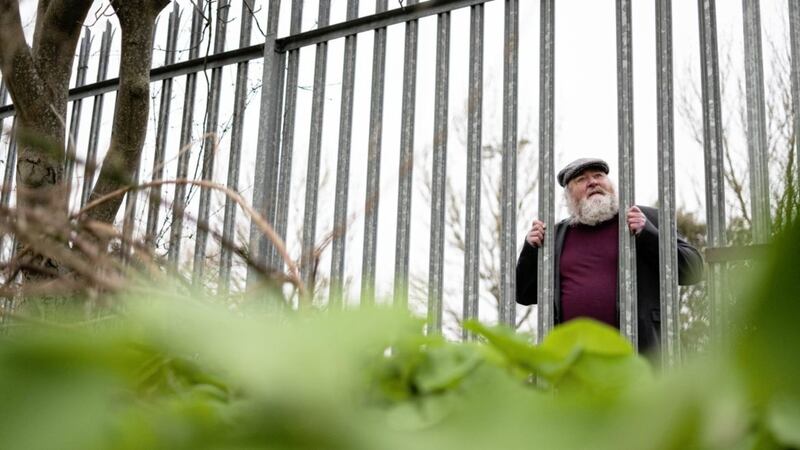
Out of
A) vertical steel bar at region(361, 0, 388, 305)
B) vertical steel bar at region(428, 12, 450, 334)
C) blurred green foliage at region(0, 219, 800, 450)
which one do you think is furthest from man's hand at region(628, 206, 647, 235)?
blurred green foliage at region(0, 219, 800, 450)

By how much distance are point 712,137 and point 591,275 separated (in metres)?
0.66

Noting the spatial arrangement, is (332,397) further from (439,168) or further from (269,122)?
(269,122)

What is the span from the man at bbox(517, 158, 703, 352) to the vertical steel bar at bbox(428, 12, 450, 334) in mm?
314

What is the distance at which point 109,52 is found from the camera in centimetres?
486

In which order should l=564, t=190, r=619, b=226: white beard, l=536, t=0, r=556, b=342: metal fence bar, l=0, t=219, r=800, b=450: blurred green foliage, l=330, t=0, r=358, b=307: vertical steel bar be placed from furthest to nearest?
l=330, t=0, r=358, b=307: vertical steel bar
l=564, t=190, r=619, b=226: white beard
l=536, t=0, r=556, b=342: metal fence bar
l=0, t=219, r=800, b=450: blurred green foliage

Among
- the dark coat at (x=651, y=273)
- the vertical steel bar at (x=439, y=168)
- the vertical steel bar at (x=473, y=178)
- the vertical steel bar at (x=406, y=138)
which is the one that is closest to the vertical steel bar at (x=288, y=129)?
the vertical steel bar at (x=406, y=138)

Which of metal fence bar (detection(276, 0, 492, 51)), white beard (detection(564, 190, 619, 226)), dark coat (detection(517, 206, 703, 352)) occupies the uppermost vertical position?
metal fence bar (detection(276, 0, 492, 51))

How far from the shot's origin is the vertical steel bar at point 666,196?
115 inches

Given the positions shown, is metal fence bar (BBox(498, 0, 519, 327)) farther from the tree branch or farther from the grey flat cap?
the tree branch

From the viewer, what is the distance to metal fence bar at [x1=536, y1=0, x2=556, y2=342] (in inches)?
126

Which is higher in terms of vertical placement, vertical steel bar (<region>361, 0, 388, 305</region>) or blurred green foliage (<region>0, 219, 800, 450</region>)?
vertical steel bar (<region>361, 0, 388, 305</region>)

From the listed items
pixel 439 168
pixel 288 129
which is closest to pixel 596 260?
pixel 439 168

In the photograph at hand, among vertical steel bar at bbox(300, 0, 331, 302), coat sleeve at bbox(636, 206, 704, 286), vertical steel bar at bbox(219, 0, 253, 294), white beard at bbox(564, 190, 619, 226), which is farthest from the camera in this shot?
vertical steel bar at bbox(219, 0, 253, 294)

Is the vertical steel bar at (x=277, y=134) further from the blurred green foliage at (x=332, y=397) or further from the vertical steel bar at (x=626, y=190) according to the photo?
the blurred green foliage at (x=332, y=397)
